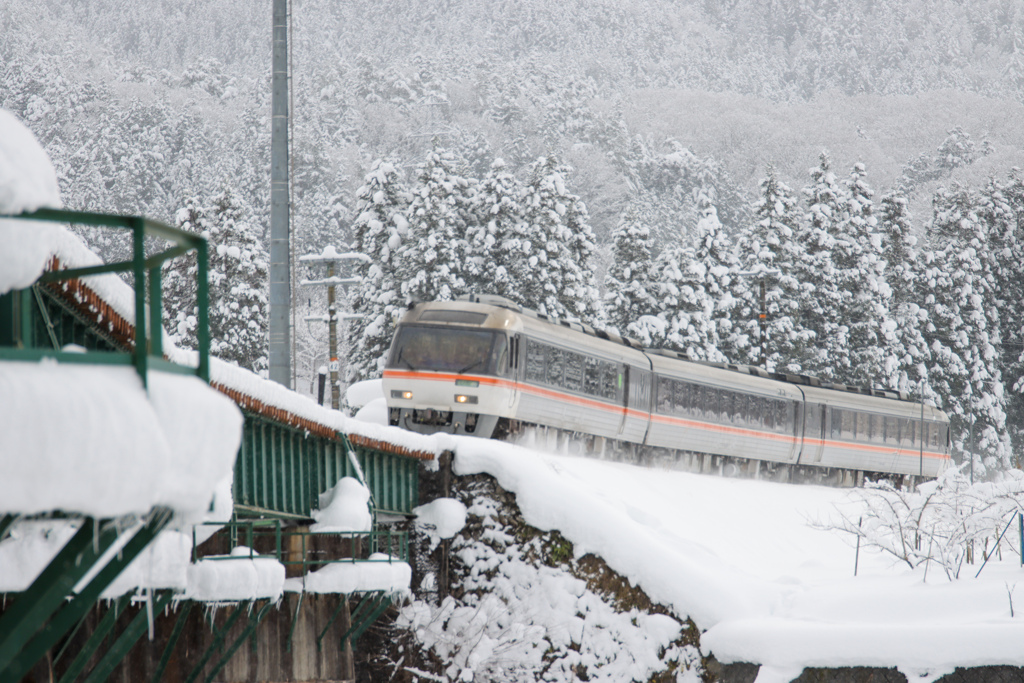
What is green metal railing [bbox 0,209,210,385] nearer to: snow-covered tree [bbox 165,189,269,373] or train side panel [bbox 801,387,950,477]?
train side panel [bbox 801,387,950,477]

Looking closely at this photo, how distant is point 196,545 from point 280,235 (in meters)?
5.10

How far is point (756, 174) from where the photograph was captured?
14962cm

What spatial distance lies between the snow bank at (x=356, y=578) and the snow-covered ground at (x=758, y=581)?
460 centimetres

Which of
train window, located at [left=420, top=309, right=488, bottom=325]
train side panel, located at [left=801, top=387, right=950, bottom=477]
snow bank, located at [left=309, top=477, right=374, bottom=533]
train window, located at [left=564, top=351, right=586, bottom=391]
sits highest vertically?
train window, located at [left=420, top=309, right=488, bottom=325]

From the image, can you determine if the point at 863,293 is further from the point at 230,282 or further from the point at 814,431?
the point at 230,282

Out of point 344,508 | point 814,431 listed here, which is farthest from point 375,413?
point 814,431

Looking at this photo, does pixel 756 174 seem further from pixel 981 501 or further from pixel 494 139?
pixel 981 501

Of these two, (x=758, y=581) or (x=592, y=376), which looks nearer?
(x=758, y=581)

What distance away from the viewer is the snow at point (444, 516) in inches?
941

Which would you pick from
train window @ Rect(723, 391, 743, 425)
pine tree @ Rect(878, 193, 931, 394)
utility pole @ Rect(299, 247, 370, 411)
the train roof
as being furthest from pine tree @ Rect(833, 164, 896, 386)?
utility pole @ Rect(299, 247, 370, 411)

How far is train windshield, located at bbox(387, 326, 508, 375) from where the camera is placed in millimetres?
25609

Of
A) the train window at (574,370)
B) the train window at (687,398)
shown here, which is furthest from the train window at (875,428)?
the train window at (574,370)

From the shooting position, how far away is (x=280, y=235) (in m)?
18.9

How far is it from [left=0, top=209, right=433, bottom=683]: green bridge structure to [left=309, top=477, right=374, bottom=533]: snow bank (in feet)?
0.53
